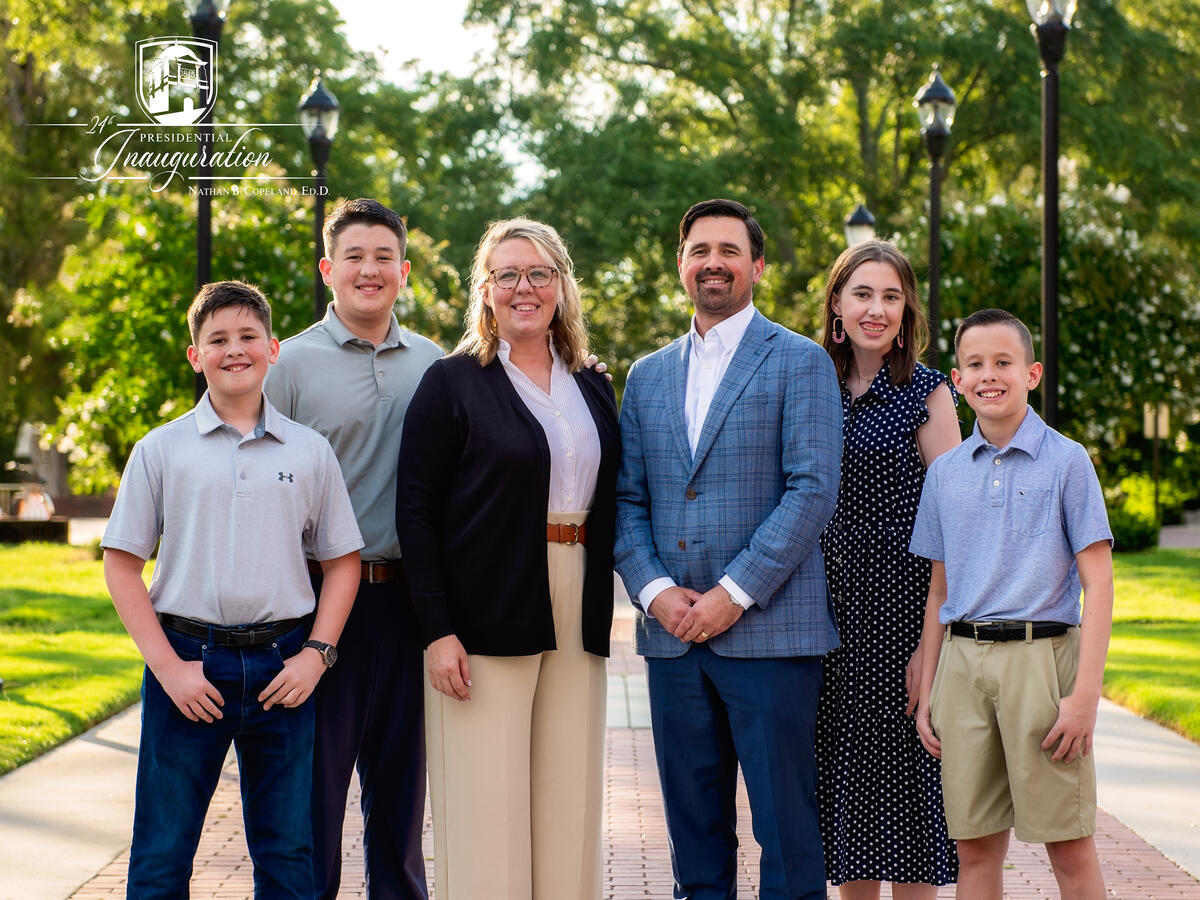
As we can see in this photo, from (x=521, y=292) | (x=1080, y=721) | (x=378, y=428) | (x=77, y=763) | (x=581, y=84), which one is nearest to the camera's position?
(x=1080, y=721)

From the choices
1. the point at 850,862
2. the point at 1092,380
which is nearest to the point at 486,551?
the point at 850,862

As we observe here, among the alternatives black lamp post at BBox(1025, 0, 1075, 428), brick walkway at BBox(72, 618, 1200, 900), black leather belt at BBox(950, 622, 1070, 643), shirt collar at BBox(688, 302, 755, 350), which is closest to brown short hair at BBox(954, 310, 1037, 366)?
shirt collar at BBox(688, 302, 755, 350)

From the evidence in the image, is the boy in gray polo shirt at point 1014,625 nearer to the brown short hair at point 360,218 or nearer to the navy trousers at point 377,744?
the navy trousers at point 377,744

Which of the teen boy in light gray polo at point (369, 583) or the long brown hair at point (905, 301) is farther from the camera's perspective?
the long brown hair at point (905, 301)

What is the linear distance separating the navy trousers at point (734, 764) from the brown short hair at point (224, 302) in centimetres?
153

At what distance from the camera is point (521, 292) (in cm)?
379

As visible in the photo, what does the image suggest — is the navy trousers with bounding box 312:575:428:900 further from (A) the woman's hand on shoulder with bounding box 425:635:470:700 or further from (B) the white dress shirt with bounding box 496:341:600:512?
(B) the white dress shirt with bounding box 496:341:600:512

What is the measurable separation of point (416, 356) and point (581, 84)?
27.6 metres

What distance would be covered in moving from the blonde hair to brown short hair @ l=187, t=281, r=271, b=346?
583mm

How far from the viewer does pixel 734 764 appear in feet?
12.7

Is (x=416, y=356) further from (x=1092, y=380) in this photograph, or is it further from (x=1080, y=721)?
(x=1092, y=380)

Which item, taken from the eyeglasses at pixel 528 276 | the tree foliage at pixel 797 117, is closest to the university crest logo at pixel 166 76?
the tree foliage at pixel 797 117

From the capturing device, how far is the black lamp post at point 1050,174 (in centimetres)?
786

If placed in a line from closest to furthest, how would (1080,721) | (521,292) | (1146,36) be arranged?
1. (1080,721)
2. (521,292)
3. (1146,36)
